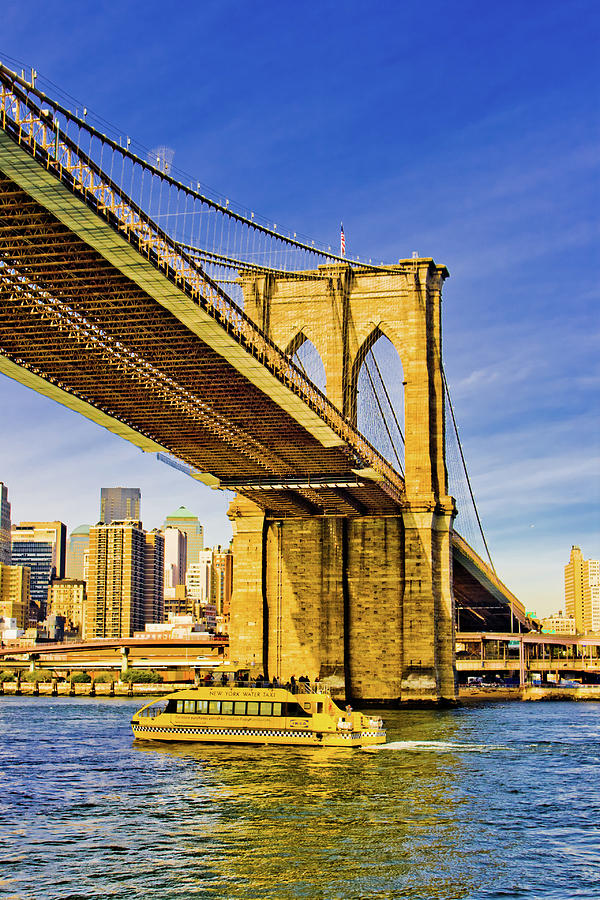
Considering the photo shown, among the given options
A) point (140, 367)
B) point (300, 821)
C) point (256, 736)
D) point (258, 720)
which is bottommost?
point (300, 821)

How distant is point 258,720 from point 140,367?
579 inches

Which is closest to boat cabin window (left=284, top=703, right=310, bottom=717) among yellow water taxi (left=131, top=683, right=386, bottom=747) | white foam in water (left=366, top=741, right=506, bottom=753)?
yellow water taxi (left=131, top=683, right=386, bottom=747)

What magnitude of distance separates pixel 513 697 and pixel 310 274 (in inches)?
1803

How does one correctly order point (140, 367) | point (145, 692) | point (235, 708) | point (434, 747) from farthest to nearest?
point (145, 692), point (140, 367), point (235, 708), point (434, 747)

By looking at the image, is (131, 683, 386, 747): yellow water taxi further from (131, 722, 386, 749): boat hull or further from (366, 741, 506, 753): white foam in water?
(366, 741, 506, 753): white foam in water

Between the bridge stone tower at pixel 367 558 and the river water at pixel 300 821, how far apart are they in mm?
24287

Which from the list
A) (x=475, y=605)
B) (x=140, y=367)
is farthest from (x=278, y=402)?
(x=475, y=605)

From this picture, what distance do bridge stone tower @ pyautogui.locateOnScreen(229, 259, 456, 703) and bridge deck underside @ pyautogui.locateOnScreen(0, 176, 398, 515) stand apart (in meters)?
3.35

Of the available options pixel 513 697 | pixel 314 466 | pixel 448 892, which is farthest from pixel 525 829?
pixel 513 697

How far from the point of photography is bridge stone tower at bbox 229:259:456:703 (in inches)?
2724

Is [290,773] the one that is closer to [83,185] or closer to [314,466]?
[83,185]

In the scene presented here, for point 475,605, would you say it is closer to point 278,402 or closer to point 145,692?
point 145,692

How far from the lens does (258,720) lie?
4247cm

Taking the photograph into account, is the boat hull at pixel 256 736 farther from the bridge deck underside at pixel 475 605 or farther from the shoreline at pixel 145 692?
the shoreline at pixel 145 692
